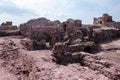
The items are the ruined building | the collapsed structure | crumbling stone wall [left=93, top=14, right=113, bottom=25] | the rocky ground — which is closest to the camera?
the rocky ground

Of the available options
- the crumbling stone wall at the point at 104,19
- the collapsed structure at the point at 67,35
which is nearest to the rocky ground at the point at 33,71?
the collapsed structure at the point at 67,35

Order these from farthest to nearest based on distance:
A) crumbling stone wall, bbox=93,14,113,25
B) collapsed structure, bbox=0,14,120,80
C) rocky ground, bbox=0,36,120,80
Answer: crumbling stone wall, bbox=93,14,113,25 < collapsed structure, bbox=0,14,120,80 < rocky ground, bbox=0,36,120,80

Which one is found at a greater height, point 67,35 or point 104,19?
point 104,19

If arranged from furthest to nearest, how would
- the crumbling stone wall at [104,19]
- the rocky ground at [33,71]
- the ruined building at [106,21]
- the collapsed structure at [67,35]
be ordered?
the crumbling stone wall at [104,19]
the ruined building at [106,21]
the collapsed structure at [67,35]
the rocky ground at [33,71]

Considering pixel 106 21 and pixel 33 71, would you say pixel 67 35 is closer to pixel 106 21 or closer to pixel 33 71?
pixel 106 21

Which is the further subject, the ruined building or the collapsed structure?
the ruined building

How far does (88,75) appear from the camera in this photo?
9.53m

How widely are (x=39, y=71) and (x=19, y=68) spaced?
0.79 m

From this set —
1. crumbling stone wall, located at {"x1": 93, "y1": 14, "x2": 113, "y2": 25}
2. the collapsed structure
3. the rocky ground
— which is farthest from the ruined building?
the rocky ground

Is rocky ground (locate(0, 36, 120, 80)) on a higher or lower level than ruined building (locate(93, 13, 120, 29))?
lower

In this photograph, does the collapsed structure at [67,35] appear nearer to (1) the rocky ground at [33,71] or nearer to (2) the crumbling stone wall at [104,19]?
(2) the crumbling stone wall at [104,19]

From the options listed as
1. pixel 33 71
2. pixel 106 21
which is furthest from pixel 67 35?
pixel 33 71

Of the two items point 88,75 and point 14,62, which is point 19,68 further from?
point 88,75

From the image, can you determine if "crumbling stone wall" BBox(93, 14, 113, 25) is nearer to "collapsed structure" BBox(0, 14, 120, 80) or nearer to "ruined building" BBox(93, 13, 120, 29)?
"ruined building" BBox(93, 13, 120, 29)
